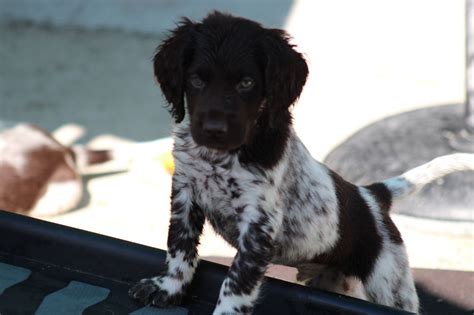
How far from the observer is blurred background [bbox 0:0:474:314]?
17.2 feet

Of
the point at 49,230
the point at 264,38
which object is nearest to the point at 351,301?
the point at 264,38

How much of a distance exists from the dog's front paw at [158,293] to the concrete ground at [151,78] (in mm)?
1578

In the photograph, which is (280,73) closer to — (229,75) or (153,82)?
(229,75)

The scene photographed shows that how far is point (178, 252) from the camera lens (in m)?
3.12

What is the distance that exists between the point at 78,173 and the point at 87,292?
2.35m

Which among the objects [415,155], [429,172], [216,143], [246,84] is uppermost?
[246,84]

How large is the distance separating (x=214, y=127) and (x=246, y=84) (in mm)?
183

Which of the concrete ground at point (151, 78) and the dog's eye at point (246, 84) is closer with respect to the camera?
the dog's eye at point (246, 84)

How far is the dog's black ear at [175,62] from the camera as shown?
2865mm

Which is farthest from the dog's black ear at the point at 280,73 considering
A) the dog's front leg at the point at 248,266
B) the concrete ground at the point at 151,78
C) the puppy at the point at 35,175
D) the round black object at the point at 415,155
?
the puppy at the point at 35,175

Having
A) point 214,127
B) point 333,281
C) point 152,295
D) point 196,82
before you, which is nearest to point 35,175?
point 152,295

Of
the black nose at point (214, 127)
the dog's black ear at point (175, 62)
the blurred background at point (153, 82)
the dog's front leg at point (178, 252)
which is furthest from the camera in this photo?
the blurred background at point (153, 82)

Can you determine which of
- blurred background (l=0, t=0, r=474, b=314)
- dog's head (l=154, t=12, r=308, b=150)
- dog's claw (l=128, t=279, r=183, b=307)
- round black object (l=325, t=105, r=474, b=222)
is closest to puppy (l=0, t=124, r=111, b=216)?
blurred background (l=0, t=0, r=474, b=314)

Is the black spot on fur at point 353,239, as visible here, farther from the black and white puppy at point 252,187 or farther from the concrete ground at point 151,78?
the concrete ground at point 151,78
